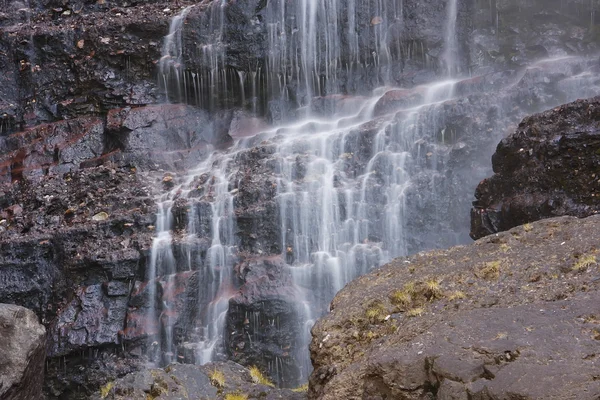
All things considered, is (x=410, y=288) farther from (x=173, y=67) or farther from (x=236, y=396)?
(x=173, y=67)

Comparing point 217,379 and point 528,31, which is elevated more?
point 528,31

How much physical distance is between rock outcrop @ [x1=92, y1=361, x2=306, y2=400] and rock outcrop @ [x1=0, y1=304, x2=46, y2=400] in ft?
7.72

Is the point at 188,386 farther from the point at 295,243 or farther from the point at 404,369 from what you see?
the point at 295,243

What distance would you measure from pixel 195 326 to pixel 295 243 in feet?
11.0

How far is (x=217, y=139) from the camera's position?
21.3 meters

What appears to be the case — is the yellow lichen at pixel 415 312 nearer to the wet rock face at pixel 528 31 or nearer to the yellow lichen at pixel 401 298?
the yellow lichen at pixel 401 298

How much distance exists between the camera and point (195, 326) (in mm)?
16172

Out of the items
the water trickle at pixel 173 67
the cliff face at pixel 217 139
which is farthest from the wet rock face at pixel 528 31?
the water trickle at pixel 173 67

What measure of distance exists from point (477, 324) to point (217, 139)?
16.2 meters

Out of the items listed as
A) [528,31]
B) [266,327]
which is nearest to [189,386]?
[266,327]

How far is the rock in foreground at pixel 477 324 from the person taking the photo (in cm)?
523

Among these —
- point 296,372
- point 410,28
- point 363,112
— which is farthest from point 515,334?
point 410,28

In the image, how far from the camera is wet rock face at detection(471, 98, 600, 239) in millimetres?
11547

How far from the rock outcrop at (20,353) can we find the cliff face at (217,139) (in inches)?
173
